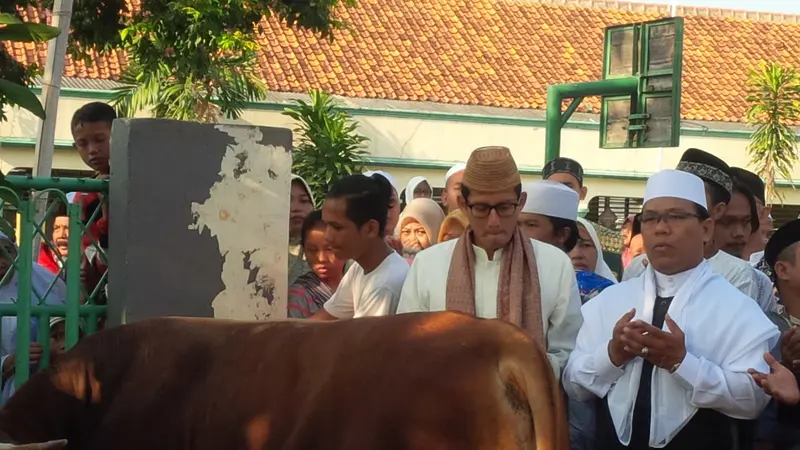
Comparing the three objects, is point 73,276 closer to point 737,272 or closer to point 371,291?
point 371,291

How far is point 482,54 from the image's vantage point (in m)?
26.8

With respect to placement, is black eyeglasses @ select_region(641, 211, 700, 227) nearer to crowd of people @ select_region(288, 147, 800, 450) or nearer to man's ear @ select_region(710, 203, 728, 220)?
crowd of people @ select_region(288, 147, 800, 450)

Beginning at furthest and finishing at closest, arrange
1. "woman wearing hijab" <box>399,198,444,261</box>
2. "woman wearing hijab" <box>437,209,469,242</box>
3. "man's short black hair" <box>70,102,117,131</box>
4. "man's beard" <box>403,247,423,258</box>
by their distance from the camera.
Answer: "woman wearing hijab" <box>399,198,444,261</box> < "man's beard" <box>403,247,423,258</box> < "woman wearing hijab" <box>437,209,469,242</box> < "man's short black hair" <box>70,102,117,131</box>

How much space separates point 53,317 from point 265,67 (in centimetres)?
1870

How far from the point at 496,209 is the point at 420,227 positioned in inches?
113

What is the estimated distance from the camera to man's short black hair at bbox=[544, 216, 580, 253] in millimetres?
5570

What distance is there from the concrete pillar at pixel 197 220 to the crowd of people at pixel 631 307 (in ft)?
1.74

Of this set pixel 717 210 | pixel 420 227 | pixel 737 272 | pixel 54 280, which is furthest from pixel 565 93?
pixel 54 280

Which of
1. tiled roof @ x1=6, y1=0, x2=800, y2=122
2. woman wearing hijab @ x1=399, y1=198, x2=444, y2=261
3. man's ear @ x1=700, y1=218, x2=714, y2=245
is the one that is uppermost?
tiled roof @ x1=6, y1=0, x2=800, y2=122

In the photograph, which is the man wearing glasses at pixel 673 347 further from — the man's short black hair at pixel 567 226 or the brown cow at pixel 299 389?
the man's short black hair at pixel 567 226

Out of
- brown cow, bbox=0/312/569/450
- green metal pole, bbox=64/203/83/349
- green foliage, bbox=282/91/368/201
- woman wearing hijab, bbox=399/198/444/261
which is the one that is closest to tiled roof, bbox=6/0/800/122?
green foliage, bbox=282/91/368/201

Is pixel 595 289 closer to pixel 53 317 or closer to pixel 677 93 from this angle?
pixel 53 317

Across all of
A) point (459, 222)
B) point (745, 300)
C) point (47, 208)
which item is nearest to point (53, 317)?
point (47, 208)

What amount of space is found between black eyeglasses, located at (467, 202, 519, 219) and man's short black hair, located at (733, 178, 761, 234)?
1.80 m
